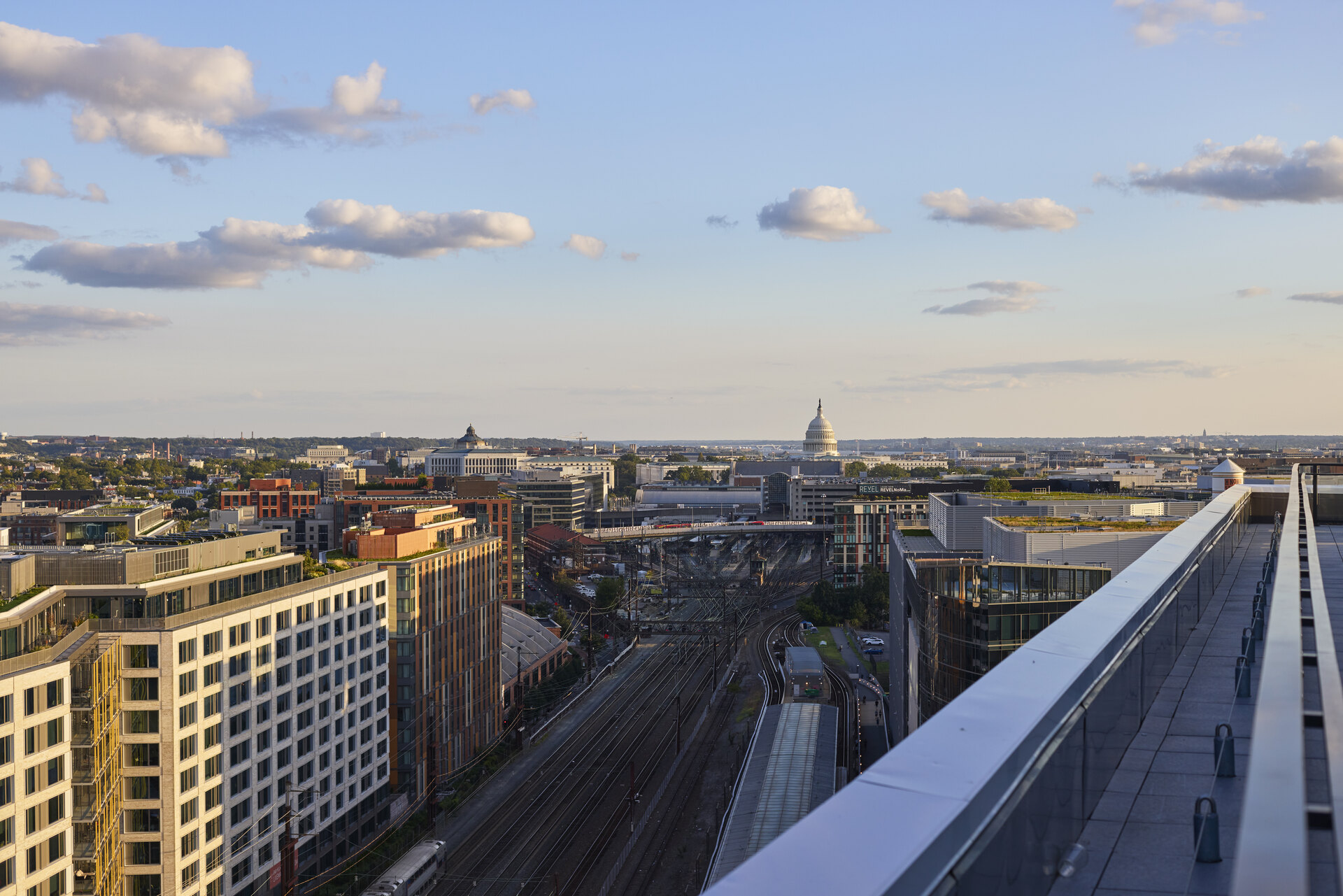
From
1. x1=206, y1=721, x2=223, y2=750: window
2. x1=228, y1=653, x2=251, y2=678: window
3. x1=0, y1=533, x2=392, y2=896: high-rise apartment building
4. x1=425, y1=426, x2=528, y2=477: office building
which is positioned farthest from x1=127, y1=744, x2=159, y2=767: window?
x1=425, y1=426, x2=528, y2=477: office building

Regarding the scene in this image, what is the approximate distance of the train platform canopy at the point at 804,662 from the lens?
167 ft

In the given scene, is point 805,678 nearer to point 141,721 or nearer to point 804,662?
point 804,662

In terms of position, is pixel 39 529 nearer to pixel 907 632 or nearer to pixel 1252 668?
pixel 907 632

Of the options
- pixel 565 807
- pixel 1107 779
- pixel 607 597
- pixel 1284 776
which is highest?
pixel 1284 776

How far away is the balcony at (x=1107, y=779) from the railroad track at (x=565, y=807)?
29.6m

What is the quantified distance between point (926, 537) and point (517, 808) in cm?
2094

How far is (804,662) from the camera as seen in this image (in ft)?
172

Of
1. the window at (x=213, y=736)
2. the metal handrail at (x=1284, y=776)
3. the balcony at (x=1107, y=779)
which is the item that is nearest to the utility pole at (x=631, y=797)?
the window at (x=213, y=736)

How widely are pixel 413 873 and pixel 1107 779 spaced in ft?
103

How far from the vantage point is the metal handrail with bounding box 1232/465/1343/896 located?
1.84 meters

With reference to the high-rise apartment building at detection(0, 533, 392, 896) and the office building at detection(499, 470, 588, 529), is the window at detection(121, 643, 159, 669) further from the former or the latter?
the office building at detection(499, 470, 588, 529)

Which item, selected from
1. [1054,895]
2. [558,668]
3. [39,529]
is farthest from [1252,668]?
[39,529]

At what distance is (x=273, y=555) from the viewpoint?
34.1 meters

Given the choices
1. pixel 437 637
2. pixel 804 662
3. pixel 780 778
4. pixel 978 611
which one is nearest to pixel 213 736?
pixel 437 637
